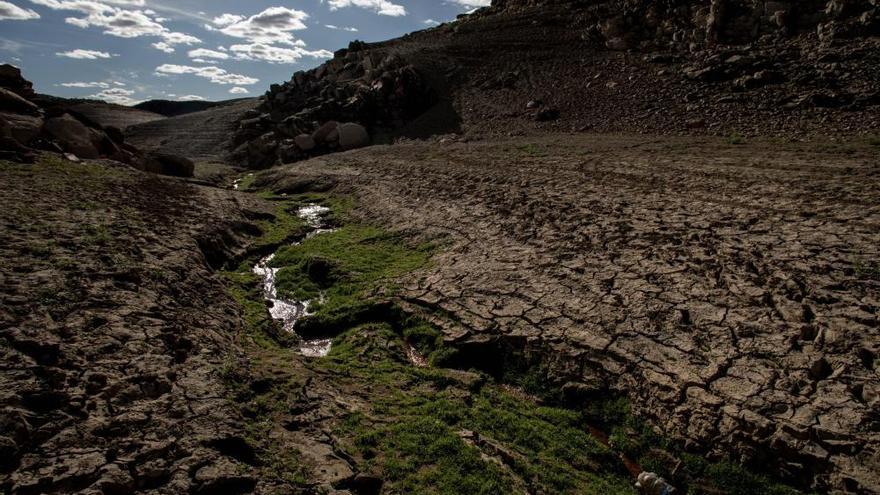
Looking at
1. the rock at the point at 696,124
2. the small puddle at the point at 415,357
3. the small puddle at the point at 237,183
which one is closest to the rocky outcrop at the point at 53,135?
the small puddle at the point at 237,183

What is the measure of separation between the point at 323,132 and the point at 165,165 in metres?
19.5

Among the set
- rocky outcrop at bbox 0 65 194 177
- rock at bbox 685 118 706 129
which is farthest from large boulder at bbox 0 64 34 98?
rock at bbox 685 118 706 129

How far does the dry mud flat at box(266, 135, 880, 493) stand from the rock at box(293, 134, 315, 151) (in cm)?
2881

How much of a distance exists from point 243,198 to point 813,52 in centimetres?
3618

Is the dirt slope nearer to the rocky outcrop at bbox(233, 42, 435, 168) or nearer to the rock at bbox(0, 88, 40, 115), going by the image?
the rocky outcrop at bbox(233, 42, 435, 168)

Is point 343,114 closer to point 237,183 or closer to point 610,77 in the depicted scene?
point 237,183

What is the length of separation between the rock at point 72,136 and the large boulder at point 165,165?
2.66 metres

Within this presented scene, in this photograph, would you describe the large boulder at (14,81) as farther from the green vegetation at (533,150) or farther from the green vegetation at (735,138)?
the green vegetation at (735,138)

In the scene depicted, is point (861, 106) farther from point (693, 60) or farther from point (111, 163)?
point (111, 163)

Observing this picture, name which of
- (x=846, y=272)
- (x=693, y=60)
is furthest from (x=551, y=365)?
(x=693, y=60)

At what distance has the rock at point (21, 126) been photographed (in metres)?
23.9

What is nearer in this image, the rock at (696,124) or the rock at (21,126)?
the rock at (21,126)

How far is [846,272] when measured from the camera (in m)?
11.2

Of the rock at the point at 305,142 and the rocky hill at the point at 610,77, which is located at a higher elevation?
the rocky hill at the point at 610,77
